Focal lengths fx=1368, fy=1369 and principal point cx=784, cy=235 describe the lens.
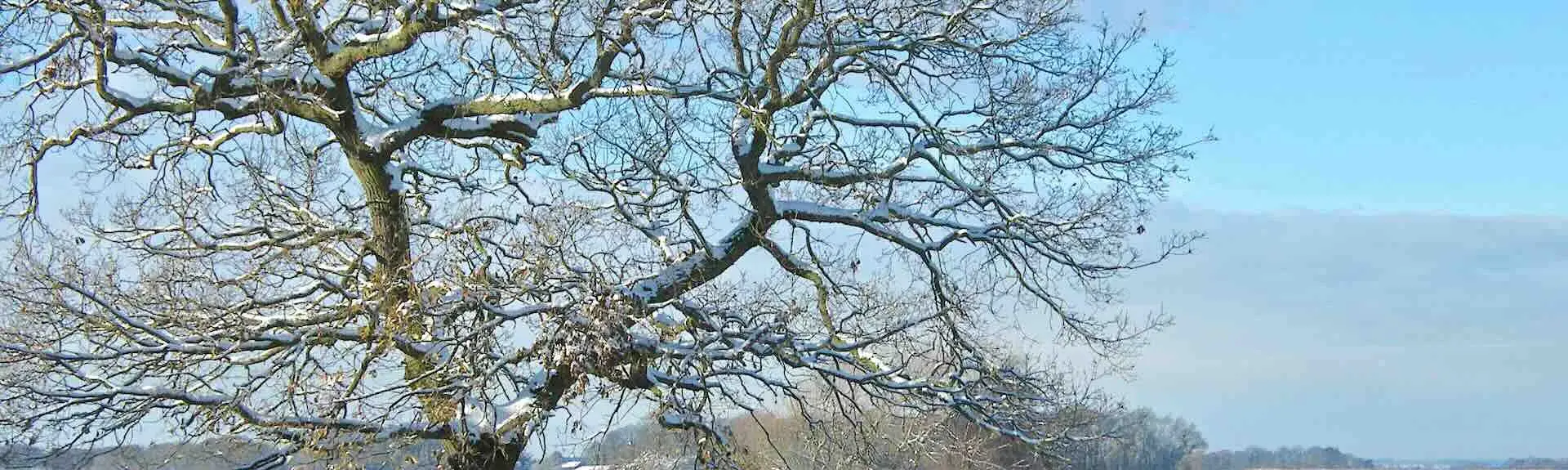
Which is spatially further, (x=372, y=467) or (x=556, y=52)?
(x=556, y=52)

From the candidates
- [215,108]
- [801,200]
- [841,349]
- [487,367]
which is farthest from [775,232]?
[215,108]

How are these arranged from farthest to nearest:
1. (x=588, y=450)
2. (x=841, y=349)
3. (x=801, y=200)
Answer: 1. (x=801, y=200)
2. (x=841, y=349)
3. (x=588, y=450)

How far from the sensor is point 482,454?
9914mm

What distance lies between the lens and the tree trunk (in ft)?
31.6

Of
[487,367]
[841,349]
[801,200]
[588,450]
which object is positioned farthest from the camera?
[801,200]

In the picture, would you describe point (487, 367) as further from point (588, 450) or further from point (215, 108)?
point (215, 108)

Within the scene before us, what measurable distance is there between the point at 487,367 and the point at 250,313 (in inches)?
94.9

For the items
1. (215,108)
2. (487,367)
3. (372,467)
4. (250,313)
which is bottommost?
(372,467)

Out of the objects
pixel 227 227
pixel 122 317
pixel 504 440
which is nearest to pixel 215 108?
pixel 227 227

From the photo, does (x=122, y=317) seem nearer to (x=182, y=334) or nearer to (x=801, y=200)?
(x=182, y=334)

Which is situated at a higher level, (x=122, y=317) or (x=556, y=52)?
(x=556, y=52)

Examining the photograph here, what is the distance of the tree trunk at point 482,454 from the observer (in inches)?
379

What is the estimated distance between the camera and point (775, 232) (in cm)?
1082

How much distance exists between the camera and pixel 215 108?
10227 millimetres
